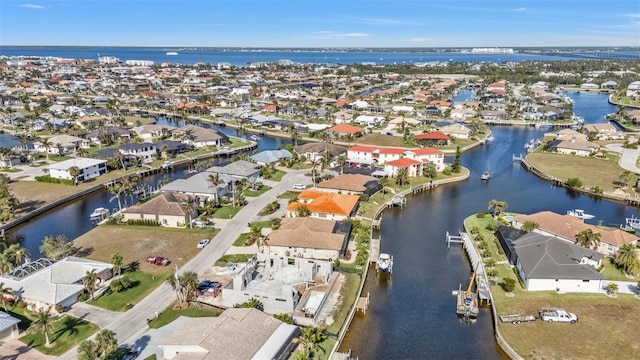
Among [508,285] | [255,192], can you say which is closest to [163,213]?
[255,192]

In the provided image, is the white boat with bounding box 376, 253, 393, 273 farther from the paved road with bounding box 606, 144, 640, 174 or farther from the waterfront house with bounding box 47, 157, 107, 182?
the paved road with bounding box 606, 144, 640, 174

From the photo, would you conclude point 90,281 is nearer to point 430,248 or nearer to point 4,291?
point 4,291

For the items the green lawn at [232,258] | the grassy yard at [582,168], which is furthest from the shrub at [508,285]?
the grassy yard at [582,168]

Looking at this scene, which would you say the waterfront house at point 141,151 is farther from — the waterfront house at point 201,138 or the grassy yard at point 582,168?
Answer: the grassy yard at point 582,168

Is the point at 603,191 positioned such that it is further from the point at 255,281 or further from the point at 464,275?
the point at 255,281

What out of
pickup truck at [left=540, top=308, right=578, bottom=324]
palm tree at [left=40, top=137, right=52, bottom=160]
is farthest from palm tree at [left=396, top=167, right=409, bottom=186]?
palm tree at [left=40, top=137, right=52, bottom=160]
